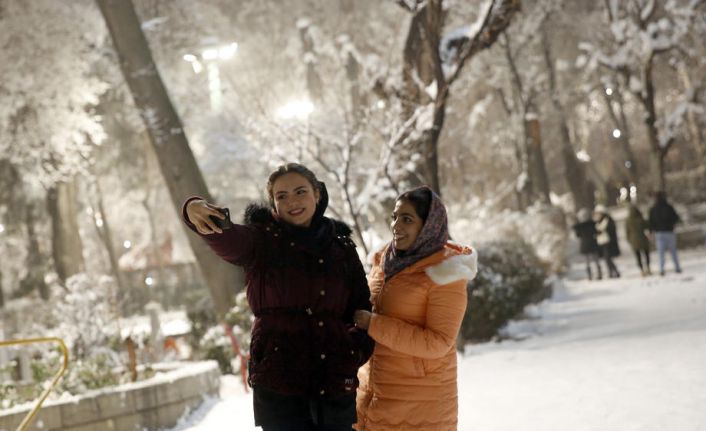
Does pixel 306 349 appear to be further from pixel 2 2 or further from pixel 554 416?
pixel 2 2

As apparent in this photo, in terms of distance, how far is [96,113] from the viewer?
24.0 m

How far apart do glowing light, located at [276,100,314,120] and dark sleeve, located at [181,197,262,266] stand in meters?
7.87

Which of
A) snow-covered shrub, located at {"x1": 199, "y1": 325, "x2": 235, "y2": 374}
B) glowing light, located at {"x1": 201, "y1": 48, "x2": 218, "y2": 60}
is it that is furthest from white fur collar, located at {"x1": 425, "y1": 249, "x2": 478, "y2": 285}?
glowing light, located at {"x1": 201, "y1": 48, "x2": 218, "y2": 60}

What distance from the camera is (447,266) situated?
134 inches

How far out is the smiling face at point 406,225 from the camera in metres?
3.54

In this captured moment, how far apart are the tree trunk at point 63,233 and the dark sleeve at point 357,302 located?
19.6 meters

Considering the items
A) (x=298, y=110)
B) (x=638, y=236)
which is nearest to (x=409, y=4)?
(x=298, y=110)

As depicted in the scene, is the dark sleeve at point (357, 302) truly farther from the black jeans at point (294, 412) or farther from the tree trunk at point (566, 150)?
the tree trunk at point (566, 150)

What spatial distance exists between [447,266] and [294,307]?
71 cm

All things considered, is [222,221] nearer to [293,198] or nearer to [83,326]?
[293,198]

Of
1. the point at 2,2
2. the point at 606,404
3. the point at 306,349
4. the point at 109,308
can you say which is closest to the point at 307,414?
the point at 306,349

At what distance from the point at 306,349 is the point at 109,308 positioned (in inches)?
493

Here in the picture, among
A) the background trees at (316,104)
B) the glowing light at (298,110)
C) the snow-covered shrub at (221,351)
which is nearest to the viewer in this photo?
the background trees at (316,104)

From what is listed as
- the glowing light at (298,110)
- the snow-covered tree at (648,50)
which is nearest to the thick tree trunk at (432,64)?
the glowing light at (298,110)
